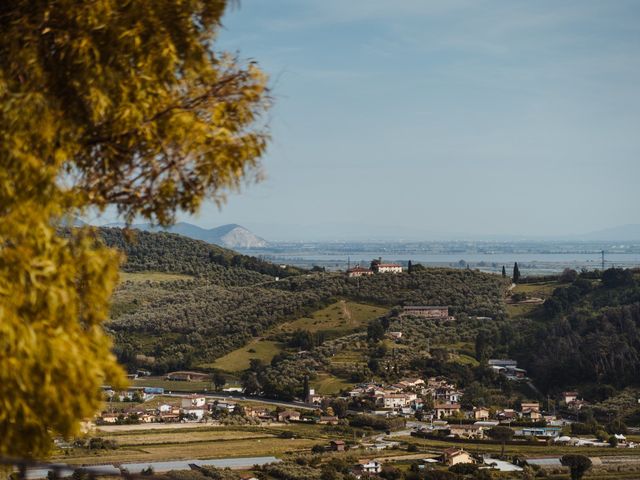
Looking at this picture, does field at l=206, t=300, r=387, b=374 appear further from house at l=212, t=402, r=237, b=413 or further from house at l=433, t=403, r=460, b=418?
house at l=433, t=403, r=460, b=418

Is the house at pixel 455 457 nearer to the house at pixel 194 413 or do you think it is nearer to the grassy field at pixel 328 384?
the house at pixel 194 413

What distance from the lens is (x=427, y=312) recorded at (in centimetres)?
6159

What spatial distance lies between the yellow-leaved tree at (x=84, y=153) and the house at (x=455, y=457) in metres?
28.3

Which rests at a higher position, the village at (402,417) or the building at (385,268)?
the building at (385,268)

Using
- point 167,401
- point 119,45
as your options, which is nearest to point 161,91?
point 119,45

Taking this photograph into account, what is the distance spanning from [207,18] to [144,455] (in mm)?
29241

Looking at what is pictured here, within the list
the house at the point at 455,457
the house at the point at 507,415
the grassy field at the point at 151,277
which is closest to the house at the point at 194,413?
the house at the point at 507,415

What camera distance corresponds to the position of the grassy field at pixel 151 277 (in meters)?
79.1

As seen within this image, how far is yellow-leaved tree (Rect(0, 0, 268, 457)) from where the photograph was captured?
12.7ft

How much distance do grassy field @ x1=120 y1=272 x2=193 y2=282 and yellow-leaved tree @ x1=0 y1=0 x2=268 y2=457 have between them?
74663 mm

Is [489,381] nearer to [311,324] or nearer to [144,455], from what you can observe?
[311,324]

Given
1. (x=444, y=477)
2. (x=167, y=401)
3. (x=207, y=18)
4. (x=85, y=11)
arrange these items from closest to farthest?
(x=85, y=11) → (x=207, y=18) → (x=444, y=477) → (x=167, y=401)

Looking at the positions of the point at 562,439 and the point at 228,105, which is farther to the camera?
the point at 562,439

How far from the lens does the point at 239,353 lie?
192ft
